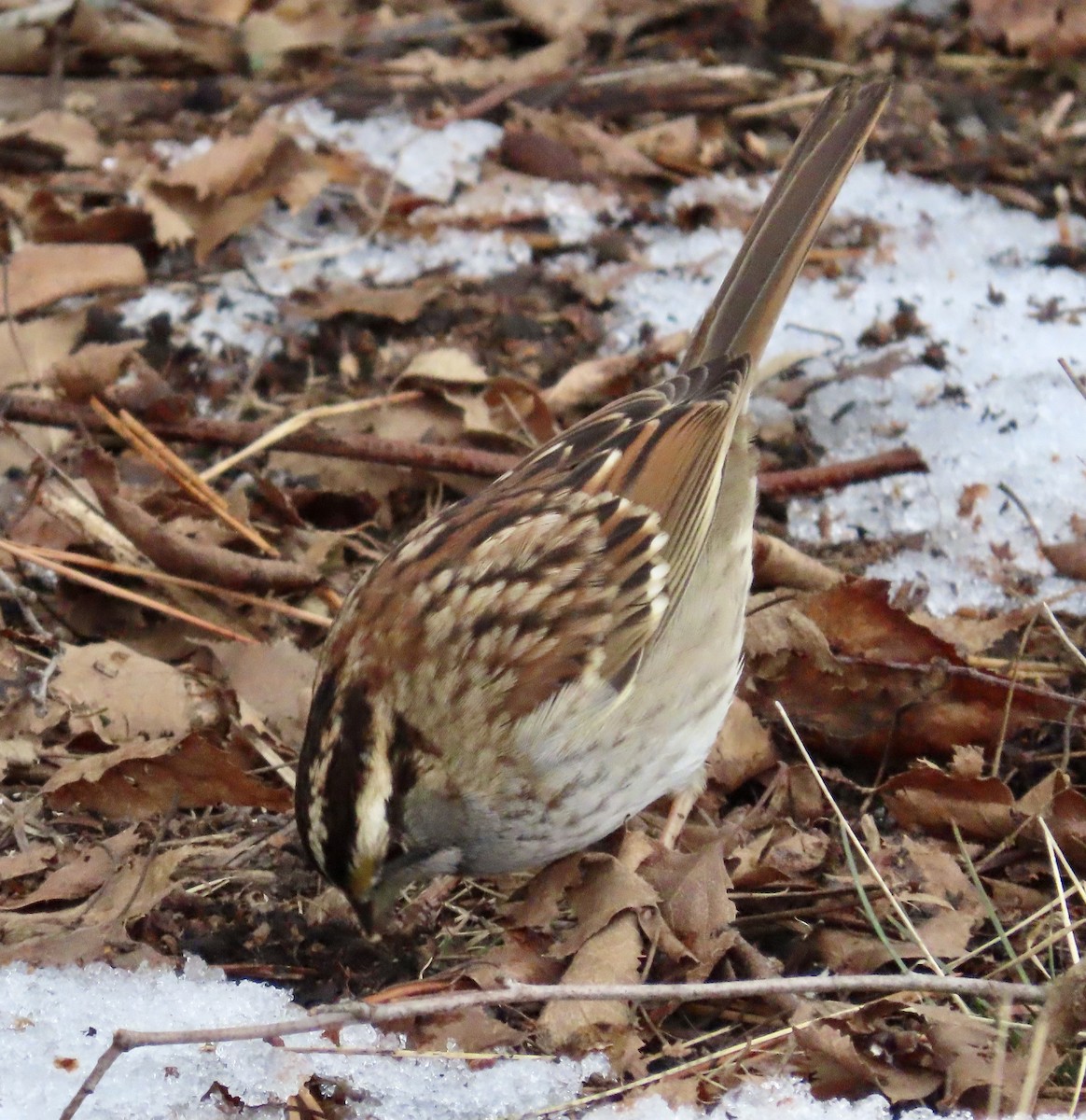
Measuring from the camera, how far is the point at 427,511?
14.5 ft

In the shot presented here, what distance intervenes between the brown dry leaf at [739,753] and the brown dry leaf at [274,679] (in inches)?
38.7

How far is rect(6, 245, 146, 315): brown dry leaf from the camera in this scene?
4.90 metres

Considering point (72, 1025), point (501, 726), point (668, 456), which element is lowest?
point (72, 1025)

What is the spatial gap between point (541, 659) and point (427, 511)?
4.21 ft

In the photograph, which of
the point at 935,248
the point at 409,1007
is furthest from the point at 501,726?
the point at 935,248

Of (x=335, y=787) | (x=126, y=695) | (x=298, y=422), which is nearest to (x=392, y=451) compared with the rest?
(x=298, y=422)

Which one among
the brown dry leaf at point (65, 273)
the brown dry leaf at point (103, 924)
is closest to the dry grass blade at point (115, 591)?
the brown dry leaf at point (103, 924)

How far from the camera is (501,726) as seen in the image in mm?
3111

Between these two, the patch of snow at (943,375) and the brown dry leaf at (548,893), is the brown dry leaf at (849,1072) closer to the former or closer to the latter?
the brown dry leaf at (548,893)

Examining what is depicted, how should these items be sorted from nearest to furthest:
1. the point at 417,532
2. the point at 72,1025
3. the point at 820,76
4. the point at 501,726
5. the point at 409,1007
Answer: the point at 409,1007 → the point at 72,1025 → the point at 501,726 → the point at 417,532 → the point at 820,76

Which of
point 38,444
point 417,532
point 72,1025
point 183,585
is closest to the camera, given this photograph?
point 72,1025

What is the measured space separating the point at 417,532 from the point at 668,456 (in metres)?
0.63

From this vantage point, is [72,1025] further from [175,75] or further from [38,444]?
[175,75]

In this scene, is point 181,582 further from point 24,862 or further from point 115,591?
point 24,862
